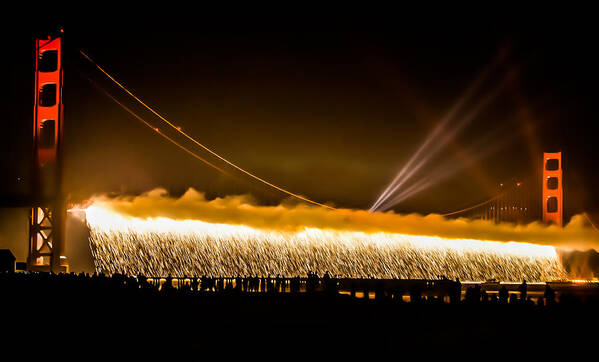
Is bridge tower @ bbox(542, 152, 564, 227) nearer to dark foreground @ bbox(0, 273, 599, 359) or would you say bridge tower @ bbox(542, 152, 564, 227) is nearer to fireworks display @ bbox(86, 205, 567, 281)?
fireworks display @ bbox(86, 205, 567, 281)

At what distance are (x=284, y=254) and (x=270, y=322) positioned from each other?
35856 mm

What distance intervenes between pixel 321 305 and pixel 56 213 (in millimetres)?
16648

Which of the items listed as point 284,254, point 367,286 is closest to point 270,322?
point 367,286

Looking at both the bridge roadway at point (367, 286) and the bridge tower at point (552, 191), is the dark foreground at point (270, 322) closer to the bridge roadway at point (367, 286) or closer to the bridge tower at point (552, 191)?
the bridge roadway at point (367, 286)

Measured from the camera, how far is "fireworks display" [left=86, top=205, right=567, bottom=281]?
44.7 meters

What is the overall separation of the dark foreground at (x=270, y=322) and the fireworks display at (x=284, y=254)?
1594 cm

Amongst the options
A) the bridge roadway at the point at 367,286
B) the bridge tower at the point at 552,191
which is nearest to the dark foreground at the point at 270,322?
the bridge roadway at the point at 367,286

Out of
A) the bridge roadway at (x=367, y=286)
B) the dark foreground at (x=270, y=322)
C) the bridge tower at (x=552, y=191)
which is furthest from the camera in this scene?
the bridge tower at (x=552, y=191)

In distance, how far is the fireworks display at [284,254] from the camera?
44.7 m

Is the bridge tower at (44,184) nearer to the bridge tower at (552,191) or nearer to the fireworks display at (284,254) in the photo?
the fireworks display at (284,254)

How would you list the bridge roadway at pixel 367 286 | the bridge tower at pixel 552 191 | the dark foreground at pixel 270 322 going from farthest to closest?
the bridge tower at pixel 552 191
the bridge roadway at pixel 367 286
the dark foreground at pixel 270 322

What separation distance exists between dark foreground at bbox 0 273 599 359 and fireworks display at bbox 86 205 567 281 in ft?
52.3

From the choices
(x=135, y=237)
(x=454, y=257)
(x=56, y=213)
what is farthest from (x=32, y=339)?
(x=454, y=257)

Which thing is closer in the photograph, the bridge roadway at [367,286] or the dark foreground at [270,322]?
the dark foreground at [270,322]
